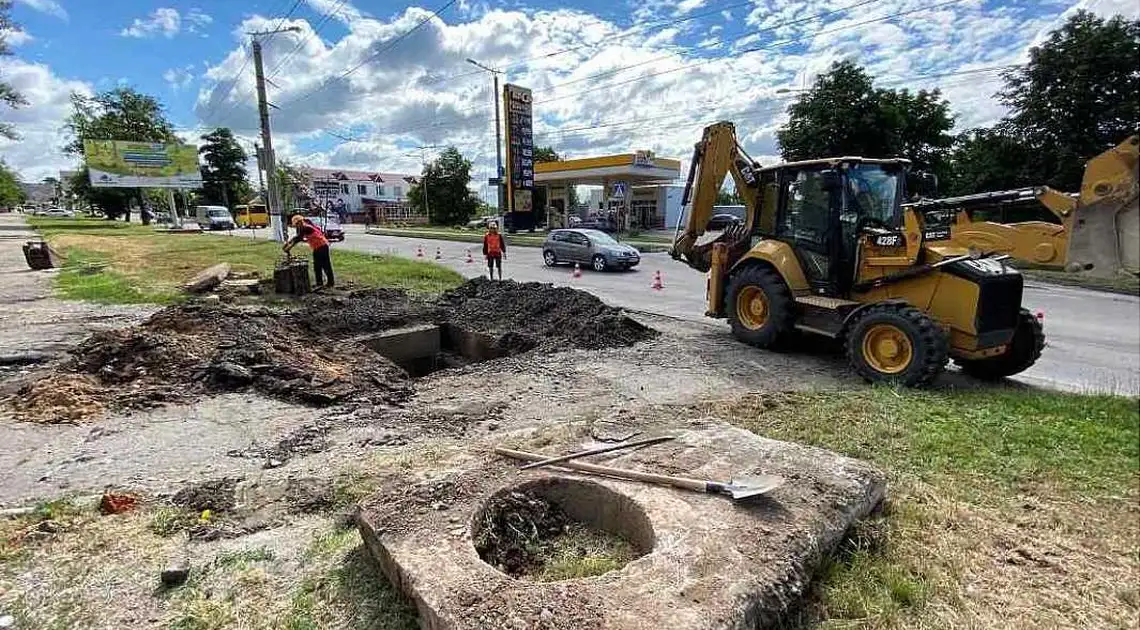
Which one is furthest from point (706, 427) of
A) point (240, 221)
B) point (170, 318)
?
point (240, 221)

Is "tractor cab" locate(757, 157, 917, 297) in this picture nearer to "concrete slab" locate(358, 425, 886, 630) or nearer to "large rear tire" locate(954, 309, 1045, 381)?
"large rear tire" locate(954, 309, 1045, 381)

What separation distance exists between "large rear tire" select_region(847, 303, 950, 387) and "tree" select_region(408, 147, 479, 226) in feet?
152

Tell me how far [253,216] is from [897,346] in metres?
53.6

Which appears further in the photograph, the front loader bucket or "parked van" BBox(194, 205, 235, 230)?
"parked van" BBox(194, 205, 235, 230)

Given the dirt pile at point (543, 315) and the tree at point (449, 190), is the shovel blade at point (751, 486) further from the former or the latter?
the tree at point (449, 190)

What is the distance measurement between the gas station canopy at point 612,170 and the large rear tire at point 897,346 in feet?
95.9

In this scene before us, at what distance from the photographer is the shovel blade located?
2992 mm

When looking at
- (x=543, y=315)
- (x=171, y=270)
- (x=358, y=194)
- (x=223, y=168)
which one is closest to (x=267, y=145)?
(x=171, y=270)

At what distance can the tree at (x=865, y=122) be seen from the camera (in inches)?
797

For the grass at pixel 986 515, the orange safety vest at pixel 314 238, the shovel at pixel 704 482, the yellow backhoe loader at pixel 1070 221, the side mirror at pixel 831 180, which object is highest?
the side mirror at pixel 831 180

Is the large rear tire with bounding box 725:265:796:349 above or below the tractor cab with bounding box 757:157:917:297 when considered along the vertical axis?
below

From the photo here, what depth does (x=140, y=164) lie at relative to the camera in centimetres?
4147

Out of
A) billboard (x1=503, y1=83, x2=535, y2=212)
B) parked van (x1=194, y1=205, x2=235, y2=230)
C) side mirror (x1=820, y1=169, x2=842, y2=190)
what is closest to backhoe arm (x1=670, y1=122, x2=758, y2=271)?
side mirror (x1=820, y1=169, x2=842, y2=190)

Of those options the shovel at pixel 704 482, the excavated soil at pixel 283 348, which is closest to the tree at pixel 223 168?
the excavated soil at pixel 283 348
